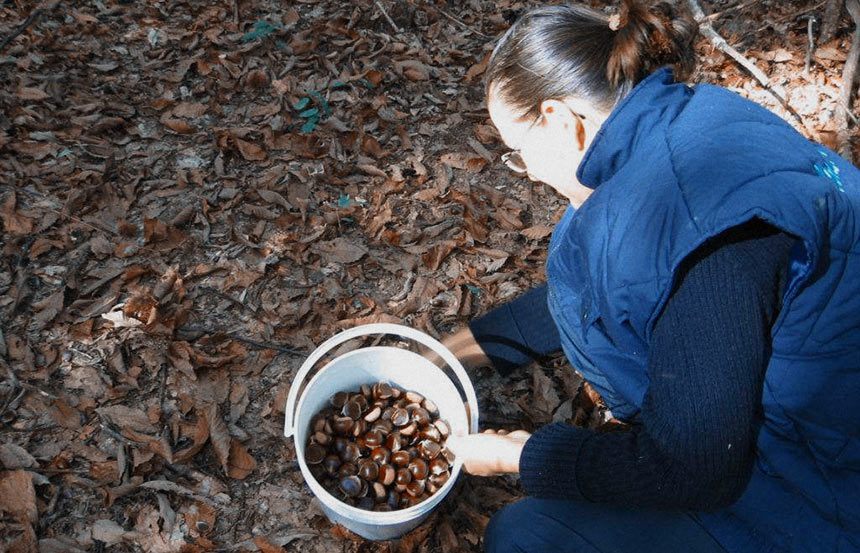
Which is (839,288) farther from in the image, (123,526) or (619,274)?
(123,526)

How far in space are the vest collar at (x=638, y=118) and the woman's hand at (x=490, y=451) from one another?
0.89 metres

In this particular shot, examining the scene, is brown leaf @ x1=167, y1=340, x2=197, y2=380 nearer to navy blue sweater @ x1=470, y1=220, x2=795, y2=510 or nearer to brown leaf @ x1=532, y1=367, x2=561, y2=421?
A: brown leaf @ x1=532, y1=367, x2=561, y2=421

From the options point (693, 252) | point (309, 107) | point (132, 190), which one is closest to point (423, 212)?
point (309, 107)

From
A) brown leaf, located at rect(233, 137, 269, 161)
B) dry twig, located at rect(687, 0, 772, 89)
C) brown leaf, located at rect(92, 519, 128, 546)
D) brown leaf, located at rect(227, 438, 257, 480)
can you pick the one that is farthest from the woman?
dry twig, located at rect(687, 0, 772, 89)

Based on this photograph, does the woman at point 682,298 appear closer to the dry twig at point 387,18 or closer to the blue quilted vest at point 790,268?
the blue quilted vest at point 790,268

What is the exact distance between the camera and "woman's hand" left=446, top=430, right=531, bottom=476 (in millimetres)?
2223

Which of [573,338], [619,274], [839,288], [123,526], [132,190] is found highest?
[839,288]

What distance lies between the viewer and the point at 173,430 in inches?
115

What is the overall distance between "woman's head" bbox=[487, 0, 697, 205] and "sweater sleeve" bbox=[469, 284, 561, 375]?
3.10 feet

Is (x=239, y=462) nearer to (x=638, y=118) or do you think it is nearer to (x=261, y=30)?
(x=638, y=118)

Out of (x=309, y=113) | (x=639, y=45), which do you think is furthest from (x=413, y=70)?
(x=639, y=45)

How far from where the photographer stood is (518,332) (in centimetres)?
311

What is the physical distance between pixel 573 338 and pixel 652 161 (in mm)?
814

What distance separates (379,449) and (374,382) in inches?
13.7
